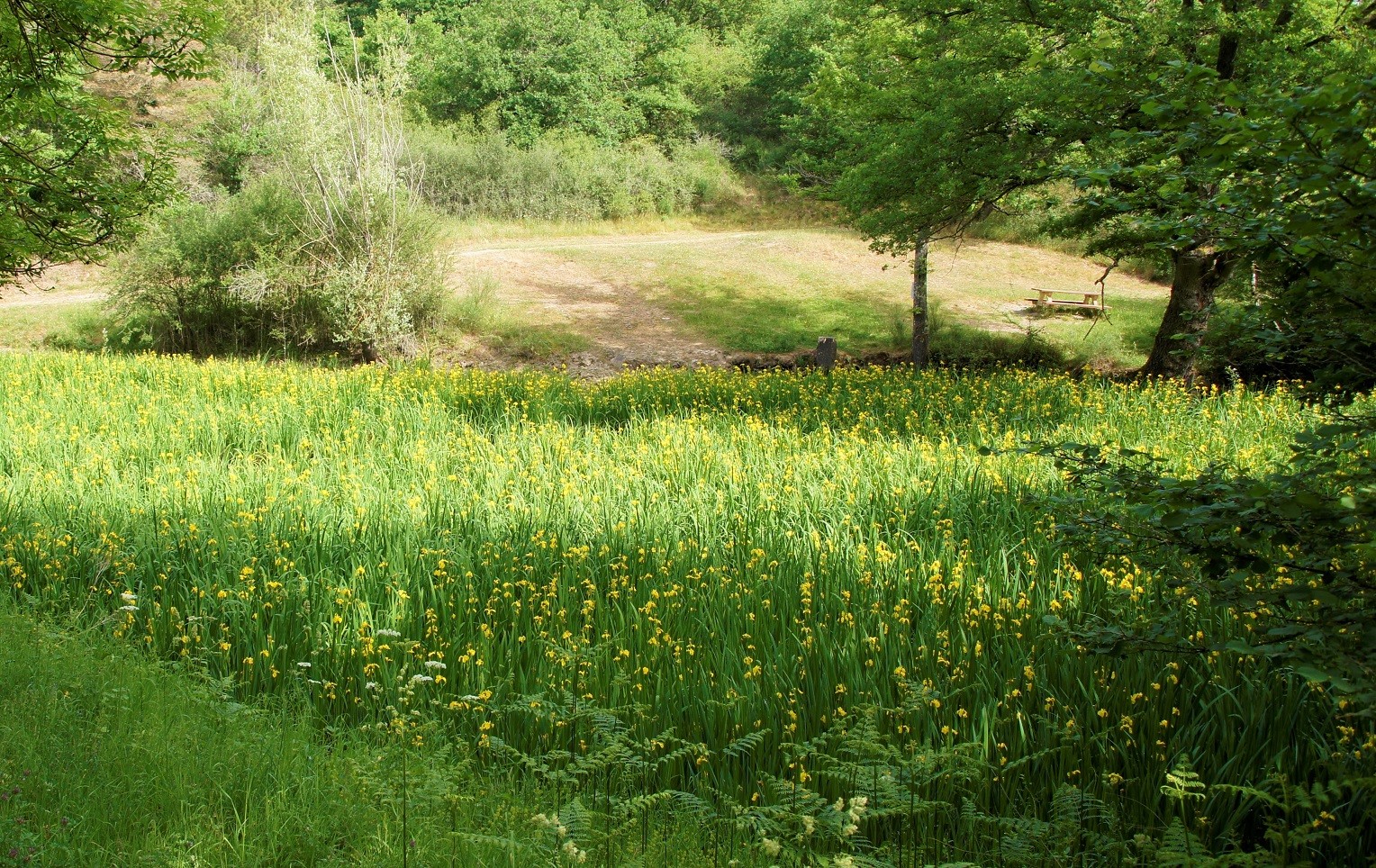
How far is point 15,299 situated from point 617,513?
1041 inches

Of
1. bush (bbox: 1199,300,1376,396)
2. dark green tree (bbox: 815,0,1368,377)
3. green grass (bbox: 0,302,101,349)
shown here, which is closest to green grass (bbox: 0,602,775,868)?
bush (bbox: 1199,300,1376,396)

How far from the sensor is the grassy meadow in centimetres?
358

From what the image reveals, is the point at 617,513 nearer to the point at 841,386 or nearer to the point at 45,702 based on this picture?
the point at 45,702

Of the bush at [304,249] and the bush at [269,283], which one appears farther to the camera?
the bush at [269,283]

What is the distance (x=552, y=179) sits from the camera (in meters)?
32.9

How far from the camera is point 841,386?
12719mm

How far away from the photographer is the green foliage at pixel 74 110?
7102 millimetres

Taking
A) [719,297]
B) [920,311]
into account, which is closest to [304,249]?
[719,297]

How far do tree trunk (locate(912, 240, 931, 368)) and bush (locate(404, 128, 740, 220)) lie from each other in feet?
56.9

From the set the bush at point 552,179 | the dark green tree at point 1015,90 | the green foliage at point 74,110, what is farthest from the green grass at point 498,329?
the bush at point 552,179

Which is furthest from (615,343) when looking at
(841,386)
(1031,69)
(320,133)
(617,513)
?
(617,513)

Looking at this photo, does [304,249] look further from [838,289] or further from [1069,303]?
[1069,303]

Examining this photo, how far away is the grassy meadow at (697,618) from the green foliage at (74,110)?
6.22 ft

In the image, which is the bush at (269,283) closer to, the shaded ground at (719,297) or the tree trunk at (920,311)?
the shaded ground at (719,297)
